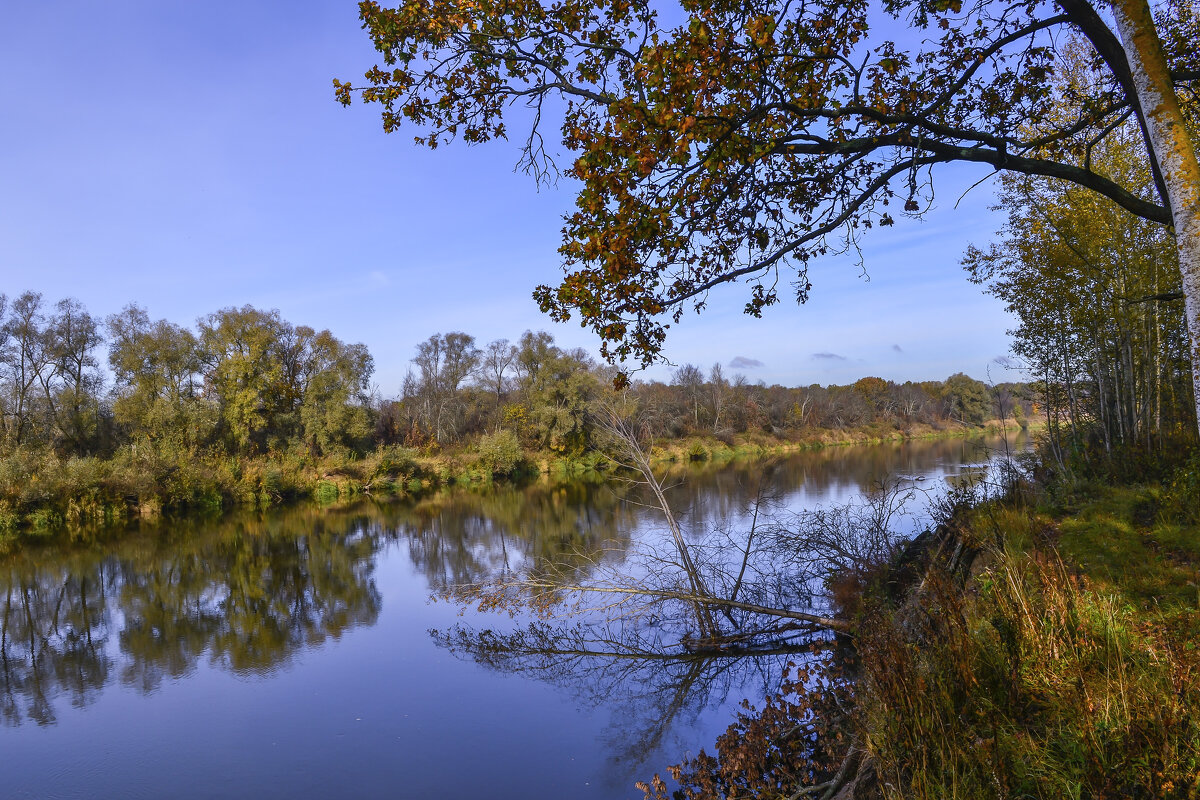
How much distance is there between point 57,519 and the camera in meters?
20.2

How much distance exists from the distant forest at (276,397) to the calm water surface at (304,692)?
7026 mm

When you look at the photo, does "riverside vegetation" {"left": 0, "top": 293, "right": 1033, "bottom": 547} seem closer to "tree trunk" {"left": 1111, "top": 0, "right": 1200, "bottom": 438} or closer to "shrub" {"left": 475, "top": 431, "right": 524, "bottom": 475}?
"shrub" {"left": 475, "top": 431, "right": 524, "bottom": 475}

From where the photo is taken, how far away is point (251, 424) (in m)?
29.3

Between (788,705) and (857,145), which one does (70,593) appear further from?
(857,145)

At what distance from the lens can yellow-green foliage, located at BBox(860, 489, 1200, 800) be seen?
2.69 metres

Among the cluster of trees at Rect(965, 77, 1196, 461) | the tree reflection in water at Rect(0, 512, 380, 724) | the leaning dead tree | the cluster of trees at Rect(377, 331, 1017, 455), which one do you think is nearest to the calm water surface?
the tree reflection in water at Rect(0, 512, 380, 724)

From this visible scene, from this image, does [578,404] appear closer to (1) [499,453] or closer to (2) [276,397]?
(1) [499,453]

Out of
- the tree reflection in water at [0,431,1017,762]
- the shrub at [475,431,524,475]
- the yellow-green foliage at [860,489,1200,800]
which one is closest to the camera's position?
the yellow-green foliage at [860,489,1200,800]

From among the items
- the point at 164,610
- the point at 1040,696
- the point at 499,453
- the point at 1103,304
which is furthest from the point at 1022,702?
the point at 499,453

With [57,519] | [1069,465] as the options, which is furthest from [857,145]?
[57,519]

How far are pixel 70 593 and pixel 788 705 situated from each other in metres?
13.6

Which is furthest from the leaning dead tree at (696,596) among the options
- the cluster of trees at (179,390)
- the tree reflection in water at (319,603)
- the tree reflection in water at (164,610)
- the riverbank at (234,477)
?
the cluster of trees at (179,390)

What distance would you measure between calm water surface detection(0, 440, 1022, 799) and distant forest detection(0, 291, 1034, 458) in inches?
277

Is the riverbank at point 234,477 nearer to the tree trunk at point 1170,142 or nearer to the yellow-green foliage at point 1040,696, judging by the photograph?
the yellow-green foliage at point 1040,696
